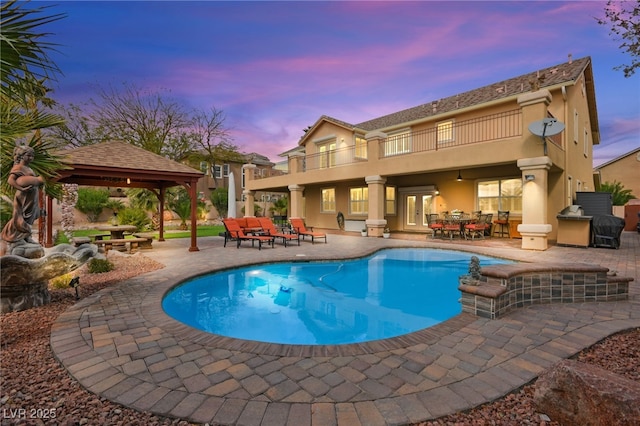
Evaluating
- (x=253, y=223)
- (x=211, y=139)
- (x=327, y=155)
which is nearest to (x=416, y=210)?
(x=327, y=155)

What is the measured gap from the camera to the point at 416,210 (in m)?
17.3

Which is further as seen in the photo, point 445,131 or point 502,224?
point 445,131

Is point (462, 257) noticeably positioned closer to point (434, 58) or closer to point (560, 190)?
point (560, 190)

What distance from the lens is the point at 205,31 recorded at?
1122 cm

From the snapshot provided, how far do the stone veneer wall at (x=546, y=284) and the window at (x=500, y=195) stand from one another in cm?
990

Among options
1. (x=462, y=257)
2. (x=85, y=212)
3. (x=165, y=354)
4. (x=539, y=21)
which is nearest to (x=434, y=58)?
(x=539, y=21)

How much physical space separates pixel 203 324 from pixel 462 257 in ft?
28.1

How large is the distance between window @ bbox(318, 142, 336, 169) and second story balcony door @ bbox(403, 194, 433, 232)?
5550 mm

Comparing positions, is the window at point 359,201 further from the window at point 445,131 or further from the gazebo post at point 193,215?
the gazebo post at point 193,215

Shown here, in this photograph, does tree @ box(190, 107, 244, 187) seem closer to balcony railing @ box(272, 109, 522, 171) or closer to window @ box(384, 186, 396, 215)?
balcony railing @ box(272, 109, 522, 171)

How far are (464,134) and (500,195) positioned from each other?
3.64 m

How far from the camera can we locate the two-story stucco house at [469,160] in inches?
407

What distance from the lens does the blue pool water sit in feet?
16.1

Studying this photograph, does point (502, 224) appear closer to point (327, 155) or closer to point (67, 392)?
point (327, 155)
